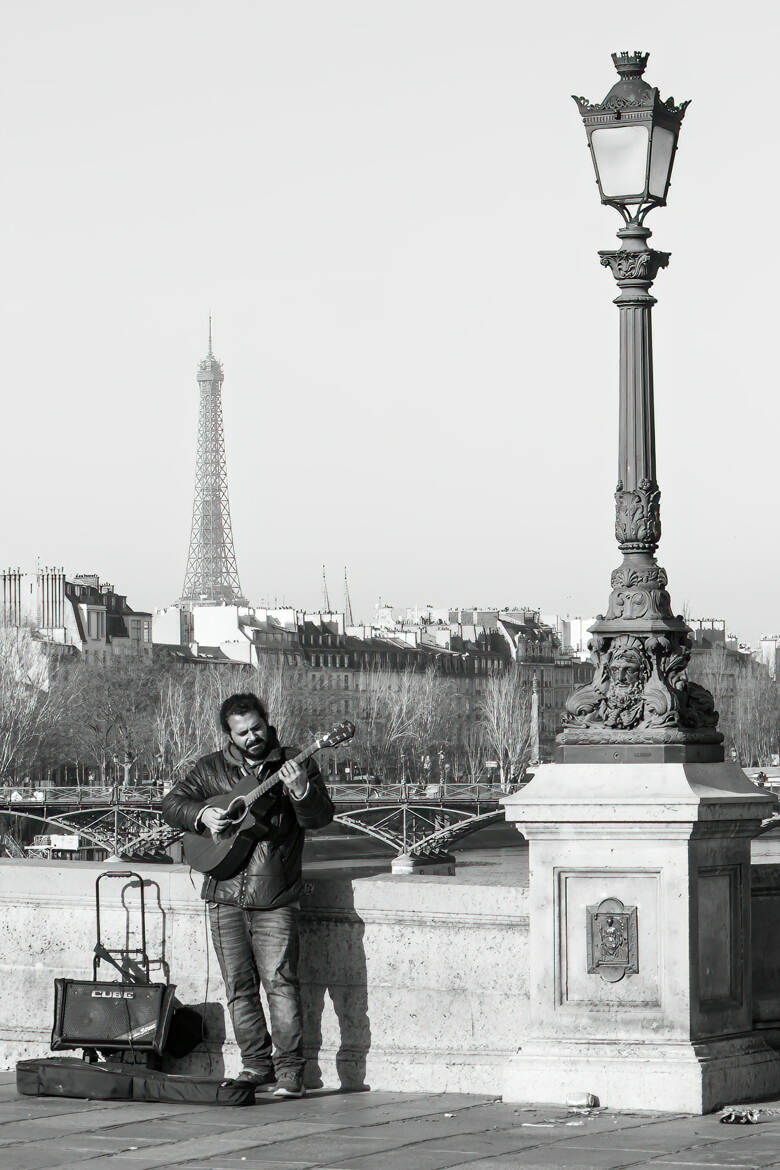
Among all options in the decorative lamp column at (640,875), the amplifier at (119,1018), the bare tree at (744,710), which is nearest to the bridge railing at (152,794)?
the bare tree at (744,710)

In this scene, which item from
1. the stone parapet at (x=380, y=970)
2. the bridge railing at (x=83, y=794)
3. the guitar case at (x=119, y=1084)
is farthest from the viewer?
the bridge railing at (x=83, y=794)

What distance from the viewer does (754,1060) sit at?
9.27 meters

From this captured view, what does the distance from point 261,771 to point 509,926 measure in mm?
1167

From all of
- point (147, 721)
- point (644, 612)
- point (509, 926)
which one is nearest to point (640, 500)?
point (644, 612)

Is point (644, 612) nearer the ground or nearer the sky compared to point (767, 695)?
nearer the ground

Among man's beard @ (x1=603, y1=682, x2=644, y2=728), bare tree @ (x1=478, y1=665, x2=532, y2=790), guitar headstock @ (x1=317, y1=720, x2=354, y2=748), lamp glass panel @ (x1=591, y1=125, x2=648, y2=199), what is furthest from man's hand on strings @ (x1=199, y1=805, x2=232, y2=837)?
bare tree @ (x1=478, y1=665, x2=532, y2=790)

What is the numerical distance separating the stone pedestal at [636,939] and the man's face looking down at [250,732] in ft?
3.32

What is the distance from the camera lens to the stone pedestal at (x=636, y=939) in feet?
29.8

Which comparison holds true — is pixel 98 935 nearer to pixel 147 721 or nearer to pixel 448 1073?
pixel 448 1073

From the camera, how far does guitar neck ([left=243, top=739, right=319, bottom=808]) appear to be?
9.24m

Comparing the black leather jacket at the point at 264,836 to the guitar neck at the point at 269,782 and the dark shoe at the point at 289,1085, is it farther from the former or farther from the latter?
the dark shoe at the point at 289,1085

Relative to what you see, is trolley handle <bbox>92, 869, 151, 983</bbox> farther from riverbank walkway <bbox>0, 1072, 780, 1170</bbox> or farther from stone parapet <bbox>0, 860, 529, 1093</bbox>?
riverbank walkway <bbox>0, 1072, 780, 1170</bbox>

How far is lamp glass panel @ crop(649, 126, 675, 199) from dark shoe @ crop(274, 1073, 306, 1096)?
382 centimetres

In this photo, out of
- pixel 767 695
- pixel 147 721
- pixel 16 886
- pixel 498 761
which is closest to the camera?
pixel 16 886
